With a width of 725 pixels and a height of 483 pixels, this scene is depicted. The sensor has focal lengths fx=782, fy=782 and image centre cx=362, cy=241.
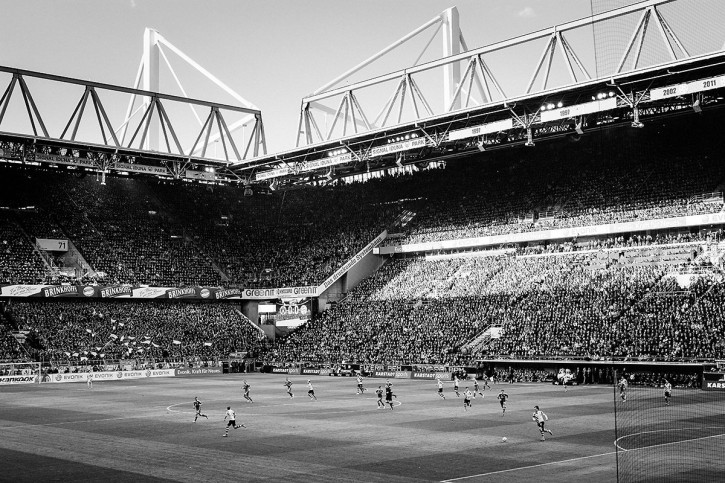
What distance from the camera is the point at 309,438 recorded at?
2959 cm

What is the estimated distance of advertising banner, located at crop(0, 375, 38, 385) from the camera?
60469mm

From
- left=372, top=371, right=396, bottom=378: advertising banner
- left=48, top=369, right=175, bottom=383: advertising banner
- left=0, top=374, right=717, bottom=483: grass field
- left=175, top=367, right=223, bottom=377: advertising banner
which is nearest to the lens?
left=0, top=374, right=717, bottom=483: grass field

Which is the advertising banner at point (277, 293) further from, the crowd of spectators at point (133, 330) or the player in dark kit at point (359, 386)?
the player in dark kit at point (359, 386)

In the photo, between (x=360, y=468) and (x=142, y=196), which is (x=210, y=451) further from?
(x=142, y=196)

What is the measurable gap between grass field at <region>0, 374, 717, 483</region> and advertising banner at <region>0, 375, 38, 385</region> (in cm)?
1312

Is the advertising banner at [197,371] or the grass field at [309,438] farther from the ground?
the advertising banner at [197,371]

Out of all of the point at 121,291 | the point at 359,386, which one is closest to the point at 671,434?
the point at 359,386

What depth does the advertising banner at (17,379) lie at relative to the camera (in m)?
60.5

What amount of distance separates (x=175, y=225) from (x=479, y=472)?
69.8 metres

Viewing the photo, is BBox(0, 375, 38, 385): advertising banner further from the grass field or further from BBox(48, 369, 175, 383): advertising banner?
the grass field

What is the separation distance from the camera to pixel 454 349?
61438mm

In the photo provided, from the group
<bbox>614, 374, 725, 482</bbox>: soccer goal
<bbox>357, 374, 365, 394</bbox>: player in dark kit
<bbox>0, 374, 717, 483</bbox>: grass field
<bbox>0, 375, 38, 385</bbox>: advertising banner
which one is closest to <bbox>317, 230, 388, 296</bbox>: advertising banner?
<bbox>0, 375, 38, 385</bbox>: advertising banner

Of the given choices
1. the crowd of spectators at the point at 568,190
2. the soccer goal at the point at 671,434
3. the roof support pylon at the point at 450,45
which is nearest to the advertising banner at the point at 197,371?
the crowd of spectators at the point at 568,190

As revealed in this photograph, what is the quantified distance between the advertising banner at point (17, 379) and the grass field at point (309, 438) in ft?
43.0
